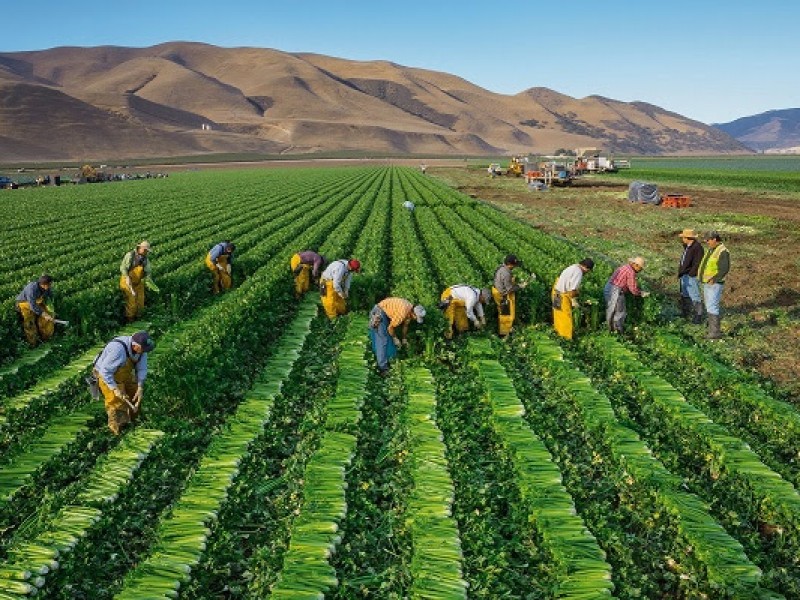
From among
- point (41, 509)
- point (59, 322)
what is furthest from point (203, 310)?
point (41, 509)

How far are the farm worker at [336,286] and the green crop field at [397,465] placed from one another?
1.93 feet

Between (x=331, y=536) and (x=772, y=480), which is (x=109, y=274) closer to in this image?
(x=331, y=536)

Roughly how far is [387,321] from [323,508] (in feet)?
16.3

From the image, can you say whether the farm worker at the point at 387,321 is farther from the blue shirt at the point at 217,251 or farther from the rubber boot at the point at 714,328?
the blue shirt at the point at 217,251

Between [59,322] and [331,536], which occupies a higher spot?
[59,322]

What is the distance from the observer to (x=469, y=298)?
12.2 m

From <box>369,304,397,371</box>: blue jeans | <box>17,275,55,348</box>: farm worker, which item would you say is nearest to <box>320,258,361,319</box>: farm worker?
<box>369,304,397,371</box>: blue jeans

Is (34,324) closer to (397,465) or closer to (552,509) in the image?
(397,465)

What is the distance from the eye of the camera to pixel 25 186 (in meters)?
67.9

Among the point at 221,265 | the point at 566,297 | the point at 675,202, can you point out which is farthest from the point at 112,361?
the point at 675,202

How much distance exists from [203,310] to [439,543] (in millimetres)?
11843

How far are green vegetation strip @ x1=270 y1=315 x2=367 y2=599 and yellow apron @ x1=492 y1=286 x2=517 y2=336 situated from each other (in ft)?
13.2

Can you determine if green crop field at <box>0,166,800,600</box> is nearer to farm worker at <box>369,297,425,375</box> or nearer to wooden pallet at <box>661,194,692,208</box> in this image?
farm worker at <box>369,297,425,375</box>

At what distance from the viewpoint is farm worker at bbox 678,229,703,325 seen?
44.8 ft
